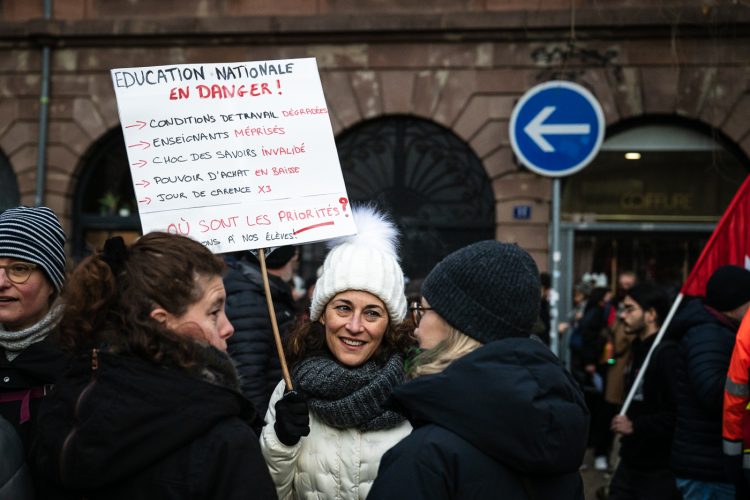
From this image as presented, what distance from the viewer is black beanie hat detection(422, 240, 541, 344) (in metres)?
2.20

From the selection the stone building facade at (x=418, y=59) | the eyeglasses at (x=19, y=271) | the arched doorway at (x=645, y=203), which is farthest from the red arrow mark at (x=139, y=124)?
the arched doorway at (x=645, y=203)

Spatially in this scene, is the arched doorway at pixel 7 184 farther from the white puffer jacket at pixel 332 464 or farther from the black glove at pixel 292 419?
the black glove at pixel 292 419

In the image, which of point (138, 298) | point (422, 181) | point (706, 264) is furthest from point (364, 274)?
point (422, 181)

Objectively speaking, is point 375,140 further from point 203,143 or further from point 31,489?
point 31,489

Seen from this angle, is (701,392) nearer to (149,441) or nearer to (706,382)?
(706,382)

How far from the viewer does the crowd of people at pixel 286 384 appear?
189 cm

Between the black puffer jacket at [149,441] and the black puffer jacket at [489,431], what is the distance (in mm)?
356

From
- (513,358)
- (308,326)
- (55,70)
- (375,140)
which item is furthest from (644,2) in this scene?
(513,358)

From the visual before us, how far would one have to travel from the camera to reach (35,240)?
291 centimetres

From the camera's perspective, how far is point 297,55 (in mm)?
11930

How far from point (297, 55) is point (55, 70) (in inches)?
138

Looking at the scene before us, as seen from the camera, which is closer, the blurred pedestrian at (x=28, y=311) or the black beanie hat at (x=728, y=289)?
the blurred pedestrian at (x=28, y=311)

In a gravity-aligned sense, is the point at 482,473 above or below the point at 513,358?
below

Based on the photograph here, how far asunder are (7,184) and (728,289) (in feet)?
35.8
